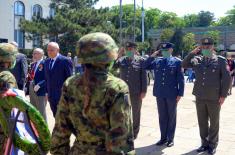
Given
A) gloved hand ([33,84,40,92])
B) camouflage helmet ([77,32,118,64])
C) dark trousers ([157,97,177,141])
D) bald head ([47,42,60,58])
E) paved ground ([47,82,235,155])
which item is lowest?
paved ground ([47,82,235,155])

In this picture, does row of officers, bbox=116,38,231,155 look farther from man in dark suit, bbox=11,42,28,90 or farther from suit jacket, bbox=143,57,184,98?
man in dark suit, bbox=11,42,28,90

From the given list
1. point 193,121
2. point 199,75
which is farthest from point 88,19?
point 199,75

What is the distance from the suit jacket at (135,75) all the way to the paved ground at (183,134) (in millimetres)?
938

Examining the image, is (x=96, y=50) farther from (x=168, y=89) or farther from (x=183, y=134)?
(x=183, y=134)

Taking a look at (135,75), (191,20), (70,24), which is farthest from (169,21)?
(135,75)

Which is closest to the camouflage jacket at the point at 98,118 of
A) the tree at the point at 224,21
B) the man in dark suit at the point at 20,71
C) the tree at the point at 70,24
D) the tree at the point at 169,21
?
the man in dark suit at the point at 20,71

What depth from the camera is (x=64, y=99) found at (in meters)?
2.97

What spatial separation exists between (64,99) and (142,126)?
6.19 meters

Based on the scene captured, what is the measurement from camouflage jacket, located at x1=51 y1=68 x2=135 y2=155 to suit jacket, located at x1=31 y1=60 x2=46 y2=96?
180 inches

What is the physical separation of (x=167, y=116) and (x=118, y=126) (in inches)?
174

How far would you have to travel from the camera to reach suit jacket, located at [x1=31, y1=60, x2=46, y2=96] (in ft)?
24.6

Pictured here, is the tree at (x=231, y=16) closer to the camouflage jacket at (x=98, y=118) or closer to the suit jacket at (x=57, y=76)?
the suit jacket at (x=57, y=76)

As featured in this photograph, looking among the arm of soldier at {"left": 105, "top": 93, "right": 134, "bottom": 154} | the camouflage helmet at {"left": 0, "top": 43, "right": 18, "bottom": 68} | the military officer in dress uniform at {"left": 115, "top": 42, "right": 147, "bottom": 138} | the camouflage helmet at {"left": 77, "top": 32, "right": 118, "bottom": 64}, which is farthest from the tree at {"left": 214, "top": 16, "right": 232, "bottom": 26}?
the arm of soldier at {"left": 105, "top": 93, "right": 134, "bottom": 154}

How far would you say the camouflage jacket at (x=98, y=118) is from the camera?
276 cm
